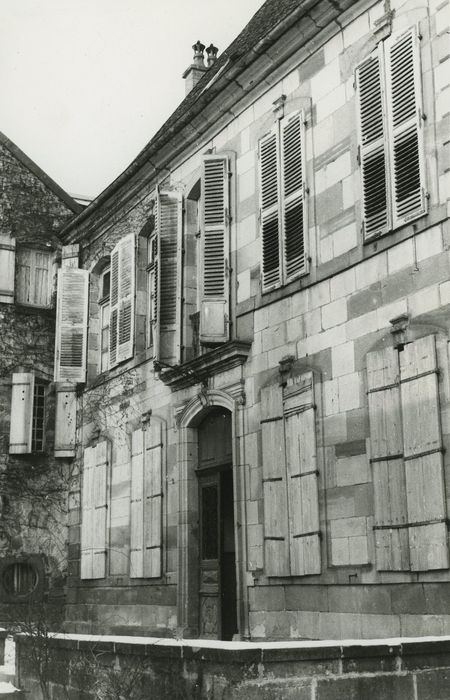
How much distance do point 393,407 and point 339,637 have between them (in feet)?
7.25

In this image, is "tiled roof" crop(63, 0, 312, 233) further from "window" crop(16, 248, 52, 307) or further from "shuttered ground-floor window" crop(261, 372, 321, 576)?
"shuttered ground-floor window" crop(261, 372, 321, 576)

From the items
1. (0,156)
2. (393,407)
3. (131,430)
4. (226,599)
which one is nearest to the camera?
(393,407)

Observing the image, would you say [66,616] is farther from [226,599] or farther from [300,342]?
[300,342]

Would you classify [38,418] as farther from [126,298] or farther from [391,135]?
[391,135]

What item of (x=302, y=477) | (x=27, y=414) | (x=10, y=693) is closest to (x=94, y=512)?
(x=27, y=414)

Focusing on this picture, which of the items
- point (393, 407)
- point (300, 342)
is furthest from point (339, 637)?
point (300, 342)

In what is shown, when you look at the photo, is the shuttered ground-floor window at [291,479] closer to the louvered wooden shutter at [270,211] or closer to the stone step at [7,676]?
the louvered wooden shutter at [270,211]

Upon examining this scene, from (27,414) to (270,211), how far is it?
668cm

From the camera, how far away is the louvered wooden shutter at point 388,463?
26.2 feet

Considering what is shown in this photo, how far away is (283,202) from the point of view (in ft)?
33.8

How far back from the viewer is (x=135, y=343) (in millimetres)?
13484

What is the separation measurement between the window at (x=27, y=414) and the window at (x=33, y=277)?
1.48 m

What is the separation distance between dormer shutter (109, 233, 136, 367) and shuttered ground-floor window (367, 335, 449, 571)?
583cm

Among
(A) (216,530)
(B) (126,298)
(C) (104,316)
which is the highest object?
(C) (104,316)
